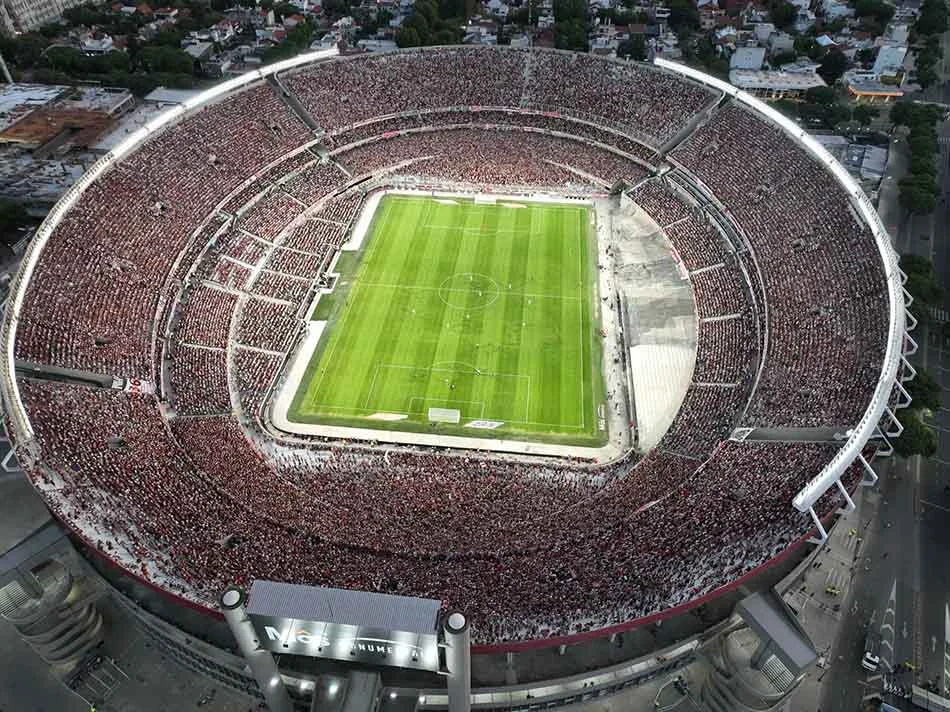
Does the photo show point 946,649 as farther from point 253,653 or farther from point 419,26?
point 419,26

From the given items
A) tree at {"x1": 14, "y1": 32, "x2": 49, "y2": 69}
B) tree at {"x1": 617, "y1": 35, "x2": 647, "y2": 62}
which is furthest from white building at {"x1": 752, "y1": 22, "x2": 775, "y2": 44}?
tree at {"x1": 14, "y1": 32, "x2": 49, "y2": 69}

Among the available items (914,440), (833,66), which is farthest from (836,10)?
(914,440)

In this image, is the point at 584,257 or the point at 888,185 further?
the point at 888,185

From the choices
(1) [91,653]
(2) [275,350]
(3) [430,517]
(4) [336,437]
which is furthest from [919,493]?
(1) [91,653]

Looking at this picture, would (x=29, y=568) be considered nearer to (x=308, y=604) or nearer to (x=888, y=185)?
(x=308, y=604)

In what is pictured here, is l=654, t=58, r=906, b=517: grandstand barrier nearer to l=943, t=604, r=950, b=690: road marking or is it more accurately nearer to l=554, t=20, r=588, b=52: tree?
l=943, t=604, r=950, b=690: road marking

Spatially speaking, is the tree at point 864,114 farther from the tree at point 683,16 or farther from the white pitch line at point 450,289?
the white pitch line at point 450,289

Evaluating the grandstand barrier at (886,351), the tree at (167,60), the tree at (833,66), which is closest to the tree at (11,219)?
the tree at (167,60)

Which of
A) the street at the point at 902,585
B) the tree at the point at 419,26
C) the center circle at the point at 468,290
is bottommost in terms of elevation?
the street at the point at 902,585
